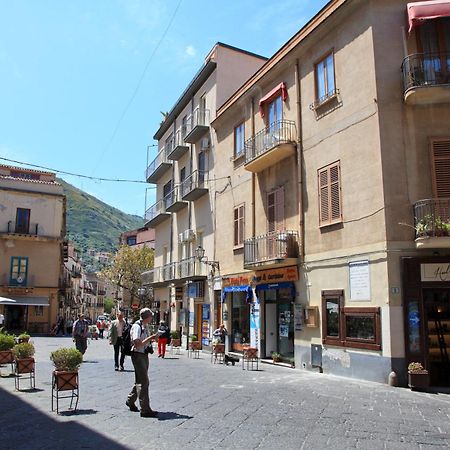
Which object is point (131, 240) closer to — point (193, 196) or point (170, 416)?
point (193, 196)

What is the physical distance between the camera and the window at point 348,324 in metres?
12.6

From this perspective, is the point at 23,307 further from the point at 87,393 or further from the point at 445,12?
the point at 445,12

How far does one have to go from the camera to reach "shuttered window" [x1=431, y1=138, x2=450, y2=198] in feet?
41.2

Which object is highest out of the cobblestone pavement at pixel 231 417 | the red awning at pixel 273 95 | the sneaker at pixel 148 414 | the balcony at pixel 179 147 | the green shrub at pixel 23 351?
the balcony at pixel 179 147

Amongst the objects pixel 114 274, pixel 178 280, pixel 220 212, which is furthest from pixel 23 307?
pixel 220 212

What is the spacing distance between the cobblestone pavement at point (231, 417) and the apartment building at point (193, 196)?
1165cm

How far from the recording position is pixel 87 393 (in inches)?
405

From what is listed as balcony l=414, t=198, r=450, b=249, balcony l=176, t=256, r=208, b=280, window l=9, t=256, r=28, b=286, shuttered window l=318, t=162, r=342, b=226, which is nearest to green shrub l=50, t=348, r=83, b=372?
balcony l=414, t=198, r=450, b=249

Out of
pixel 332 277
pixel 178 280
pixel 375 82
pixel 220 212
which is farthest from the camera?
pixel 178 280

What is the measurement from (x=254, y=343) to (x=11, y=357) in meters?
9.03

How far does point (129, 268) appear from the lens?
47.6 m

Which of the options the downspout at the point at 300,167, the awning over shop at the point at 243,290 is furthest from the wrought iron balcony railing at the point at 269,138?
the awning over shop at the point at 243,290

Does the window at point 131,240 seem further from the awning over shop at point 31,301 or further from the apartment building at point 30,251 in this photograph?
the awning over shop at point 31,301

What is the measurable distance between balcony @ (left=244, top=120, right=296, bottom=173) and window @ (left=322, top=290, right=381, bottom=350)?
5174mm
